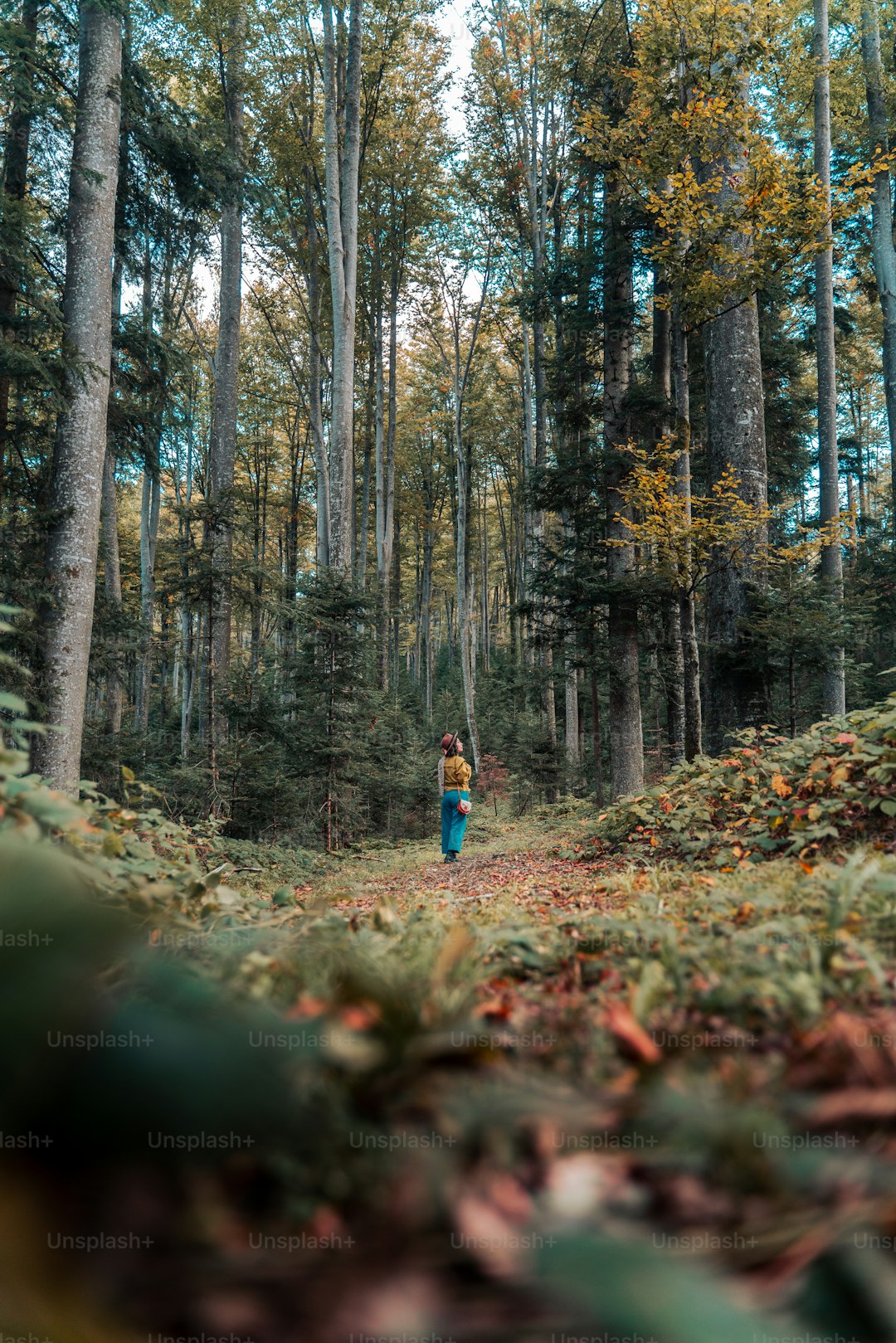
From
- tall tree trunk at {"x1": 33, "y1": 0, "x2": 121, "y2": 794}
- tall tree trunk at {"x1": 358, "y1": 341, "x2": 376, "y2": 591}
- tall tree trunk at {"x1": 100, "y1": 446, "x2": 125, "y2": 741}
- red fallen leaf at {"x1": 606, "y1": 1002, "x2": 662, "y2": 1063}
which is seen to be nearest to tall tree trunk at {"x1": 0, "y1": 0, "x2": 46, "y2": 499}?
tall tree trunk at {"x1": 33, "y1": 0, "x2": 121, "y2": 794}

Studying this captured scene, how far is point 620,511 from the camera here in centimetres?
1120

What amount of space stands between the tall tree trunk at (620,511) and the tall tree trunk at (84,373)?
284 inches

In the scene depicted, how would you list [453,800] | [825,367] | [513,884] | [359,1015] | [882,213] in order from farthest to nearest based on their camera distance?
[882,213] < [825,367] < [453,800] < [513,884] < [359,1015]

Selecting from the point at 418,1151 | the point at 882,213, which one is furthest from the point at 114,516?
the point at 882,213

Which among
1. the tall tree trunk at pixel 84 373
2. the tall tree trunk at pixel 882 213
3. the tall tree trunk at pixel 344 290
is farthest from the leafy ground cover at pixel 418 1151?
the tall tree trunk at pixel 882 213

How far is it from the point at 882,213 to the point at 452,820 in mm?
16242

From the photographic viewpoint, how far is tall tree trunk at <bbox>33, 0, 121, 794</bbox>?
737 centimetres

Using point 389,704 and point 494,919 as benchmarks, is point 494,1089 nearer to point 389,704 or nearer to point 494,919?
point 494,919

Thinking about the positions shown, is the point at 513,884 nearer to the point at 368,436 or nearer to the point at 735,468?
the point at 735,468

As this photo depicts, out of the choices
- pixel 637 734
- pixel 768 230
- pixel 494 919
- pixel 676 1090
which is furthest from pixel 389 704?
pixel 676 1090

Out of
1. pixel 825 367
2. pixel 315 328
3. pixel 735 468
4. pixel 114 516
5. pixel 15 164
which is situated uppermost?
pixel 315 328

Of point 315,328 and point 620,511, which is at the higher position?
point 315,328

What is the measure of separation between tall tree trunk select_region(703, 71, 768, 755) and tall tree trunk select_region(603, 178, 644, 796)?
2071mm

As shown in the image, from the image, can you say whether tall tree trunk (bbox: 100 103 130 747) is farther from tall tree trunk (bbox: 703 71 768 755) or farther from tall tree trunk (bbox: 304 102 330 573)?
tall tree trunk (bbox: 703 71 768 755)
